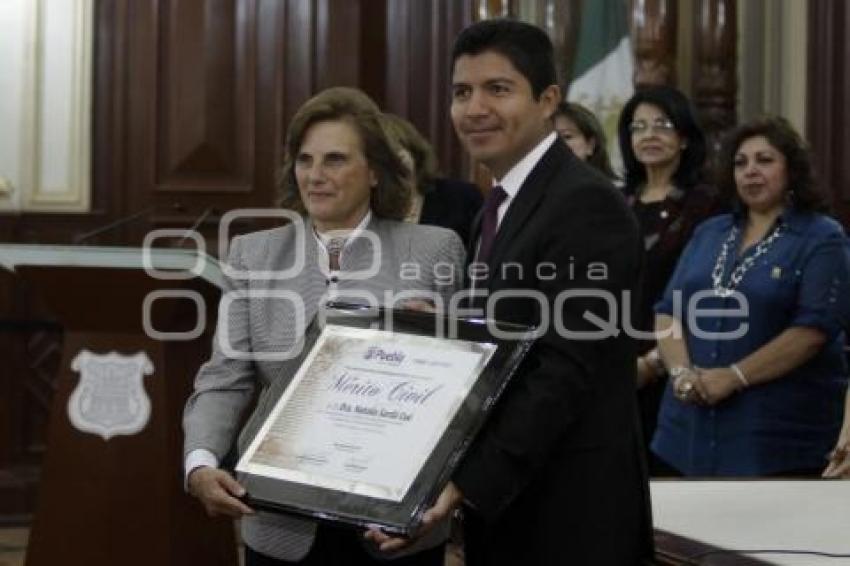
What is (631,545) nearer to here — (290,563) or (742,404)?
(290,563)

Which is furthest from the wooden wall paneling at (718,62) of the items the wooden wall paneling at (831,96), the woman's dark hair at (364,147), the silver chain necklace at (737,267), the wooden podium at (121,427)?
the woman's dark hair at (364,147)

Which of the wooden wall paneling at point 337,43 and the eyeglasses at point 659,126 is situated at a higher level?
the wooden wall paneling at point 337,43

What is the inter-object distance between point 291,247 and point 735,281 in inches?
53.5

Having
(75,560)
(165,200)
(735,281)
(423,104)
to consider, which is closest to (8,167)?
(165,200)

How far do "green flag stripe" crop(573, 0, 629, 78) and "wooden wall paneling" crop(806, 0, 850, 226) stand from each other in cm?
78

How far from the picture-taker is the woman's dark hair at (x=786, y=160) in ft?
10.3

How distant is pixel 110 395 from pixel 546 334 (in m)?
1.85

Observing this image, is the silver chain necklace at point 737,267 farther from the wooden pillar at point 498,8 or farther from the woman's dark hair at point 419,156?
the wooden pillar at point 498,8

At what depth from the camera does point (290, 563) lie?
196 cm

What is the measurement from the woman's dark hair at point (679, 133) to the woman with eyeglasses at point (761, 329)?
0.32 m

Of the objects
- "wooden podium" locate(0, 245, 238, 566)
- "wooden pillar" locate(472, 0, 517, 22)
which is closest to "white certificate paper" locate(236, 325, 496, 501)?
"wooden podium" locate(0, 245, 238, 566)

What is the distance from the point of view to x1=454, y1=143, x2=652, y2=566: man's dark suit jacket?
1651 millimetres

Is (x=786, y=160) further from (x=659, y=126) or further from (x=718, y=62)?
(x=718, y=62)

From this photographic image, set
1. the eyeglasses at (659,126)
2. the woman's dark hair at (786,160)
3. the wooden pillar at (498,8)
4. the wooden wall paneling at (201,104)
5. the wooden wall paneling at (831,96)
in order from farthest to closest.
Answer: the wooden wall paneling at (201,104) → the wooden wall paneling at (831,96) → the wooden pillar at (498,8) → the eyeglasses at (659,126) → the woman's dark hair at (786,160)
